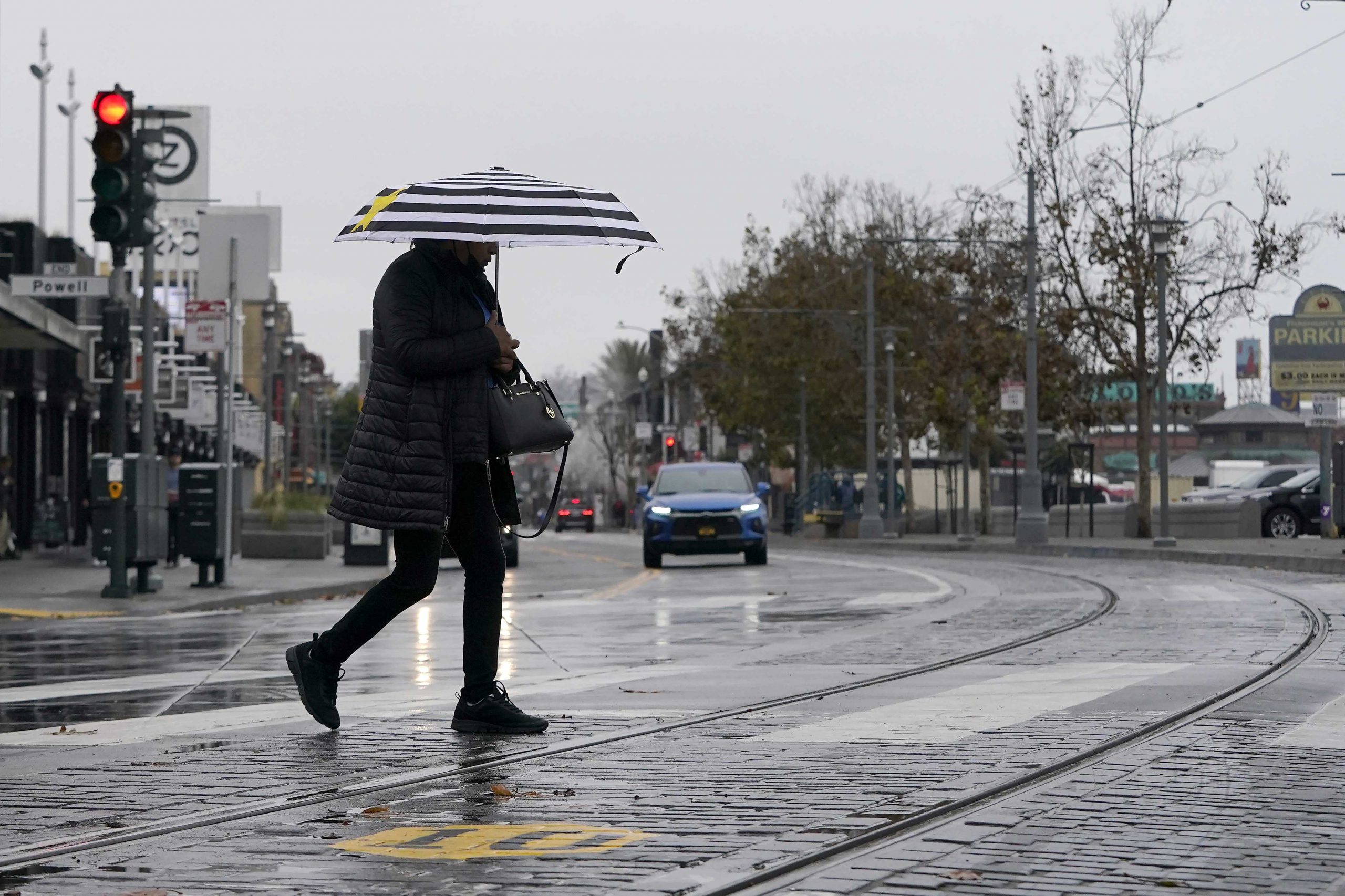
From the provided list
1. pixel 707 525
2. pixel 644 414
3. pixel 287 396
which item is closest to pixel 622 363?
pixel 644 414

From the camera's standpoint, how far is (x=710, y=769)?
256 inches

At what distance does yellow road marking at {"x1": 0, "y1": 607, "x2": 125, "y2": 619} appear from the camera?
17.3 m

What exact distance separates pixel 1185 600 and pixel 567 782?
38.9 feet

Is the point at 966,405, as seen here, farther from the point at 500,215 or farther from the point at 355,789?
the point at 355,789

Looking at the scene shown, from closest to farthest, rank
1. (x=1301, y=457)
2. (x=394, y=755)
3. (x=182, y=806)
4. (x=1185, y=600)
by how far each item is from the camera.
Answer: (x=182, y=806)
(x=394, y=755)
(x=1185, y=600)
(x=1301, y=457)

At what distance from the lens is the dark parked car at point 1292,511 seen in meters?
39.8

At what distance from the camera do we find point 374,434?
24.1 feet

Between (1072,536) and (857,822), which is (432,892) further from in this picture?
(1072,536)

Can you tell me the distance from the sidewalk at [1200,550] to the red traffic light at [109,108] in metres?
15.0

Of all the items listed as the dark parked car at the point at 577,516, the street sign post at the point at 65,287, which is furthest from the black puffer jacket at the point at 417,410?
the dark parked car at the point at 577,516

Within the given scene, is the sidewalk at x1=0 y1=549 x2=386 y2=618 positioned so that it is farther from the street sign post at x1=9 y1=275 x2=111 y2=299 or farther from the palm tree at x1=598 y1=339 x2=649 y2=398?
the palm tree at x1=598 y1=339 x2=649 y2=398

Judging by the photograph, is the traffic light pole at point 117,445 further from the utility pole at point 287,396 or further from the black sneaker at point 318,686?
the utility pole at point 287,396

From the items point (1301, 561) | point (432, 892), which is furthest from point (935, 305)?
point (432, 892)

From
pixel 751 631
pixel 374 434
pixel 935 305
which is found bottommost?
pixel 751 631
